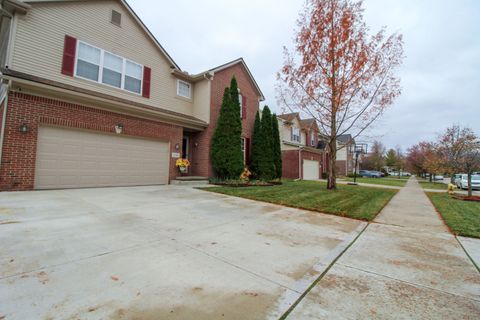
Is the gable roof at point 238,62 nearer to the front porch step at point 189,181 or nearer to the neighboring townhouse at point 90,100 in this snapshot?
the neighboring townhouse at point 90,100

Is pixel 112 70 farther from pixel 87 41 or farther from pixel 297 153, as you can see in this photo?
pixel 297 153

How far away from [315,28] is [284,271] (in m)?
11.7

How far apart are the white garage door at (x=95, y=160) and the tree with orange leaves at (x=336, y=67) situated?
7447 mm

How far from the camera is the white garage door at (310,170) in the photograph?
2081 cm

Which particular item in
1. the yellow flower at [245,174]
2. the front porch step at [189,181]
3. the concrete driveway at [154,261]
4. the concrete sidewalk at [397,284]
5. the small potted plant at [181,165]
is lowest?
the concrete sidewalk at [397,284]

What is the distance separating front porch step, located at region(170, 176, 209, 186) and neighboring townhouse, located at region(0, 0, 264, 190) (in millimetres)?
341

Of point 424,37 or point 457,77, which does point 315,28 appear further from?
point 457,77

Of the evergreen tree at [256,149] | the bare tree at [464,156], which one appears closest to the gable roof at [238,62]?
the evergreen tree at [256,149]

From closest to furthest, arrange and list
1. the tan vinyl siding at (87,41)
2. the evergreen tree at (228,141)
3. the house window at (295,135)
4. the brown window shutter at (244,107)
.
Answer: the tan vinyl siding at (87,41)
the evergreen tree at (228,141)
the brown window shutter at (244,107)
the house window at (295,135)

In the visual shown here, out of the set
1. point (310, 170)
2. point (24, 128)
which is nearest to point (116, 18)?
point (24, 128)

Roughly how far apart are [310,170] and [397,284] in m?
20.4

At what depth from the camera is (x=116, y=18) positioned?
9781mm

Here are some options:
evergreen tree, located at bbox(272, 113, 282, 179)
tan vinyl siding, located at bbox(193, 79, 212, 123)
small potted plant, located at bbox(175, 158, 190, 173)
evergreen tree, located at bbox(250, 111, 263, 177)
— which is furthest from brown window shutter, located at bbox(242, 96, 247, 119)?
small potted plant, located at bbox(175, 158, 190, 173)

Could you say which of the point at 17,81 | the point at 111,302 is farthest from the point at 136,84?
the point at 111,302
